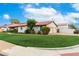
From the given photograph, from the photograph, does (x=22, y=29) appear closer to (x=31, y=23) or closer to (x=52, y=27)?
(x=31, y=23)

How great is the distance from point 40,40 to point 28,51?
197 mm

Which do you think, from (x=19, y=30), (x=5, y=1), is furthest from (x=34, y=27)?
(x=5, y=1)

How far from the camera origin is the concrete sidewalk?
164 inches

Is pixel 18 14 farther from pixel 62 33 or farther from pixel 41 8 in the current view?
pixel 62 33

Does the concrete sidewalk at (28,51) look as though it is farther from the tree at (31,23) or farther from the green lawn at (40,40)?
the tree at (31,23)

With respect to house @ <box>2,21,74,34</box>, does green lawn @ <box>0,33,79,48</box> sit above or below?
below

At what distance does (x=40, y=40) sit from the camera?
4.20m

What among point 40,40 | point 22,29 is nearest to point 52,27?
point 40,40

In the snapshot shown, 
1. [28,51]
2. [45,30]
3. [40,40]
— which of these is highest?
[45,30]

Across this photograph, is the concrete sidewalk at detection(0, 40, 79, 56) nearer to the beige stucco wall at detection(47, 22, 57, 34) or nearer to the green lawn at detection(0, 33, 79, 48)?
the green lawn at detection(0, 33, 79, 48)

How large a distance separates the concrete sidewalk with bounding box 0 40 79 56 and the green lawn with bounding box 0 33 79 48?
0.16 ft

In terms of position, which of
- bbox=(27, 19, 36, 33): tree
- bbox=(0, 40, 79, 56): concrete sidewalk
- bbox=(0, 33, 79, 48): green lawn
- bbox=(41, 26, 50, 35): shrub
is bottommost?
bbox=(0, 40, 79, 56): concrete sidewalk

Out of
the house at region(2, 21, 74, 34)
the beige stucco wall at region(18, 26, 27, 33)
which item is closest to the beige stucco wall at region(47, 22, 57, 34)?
the house at region(2, 21, 74, 34)

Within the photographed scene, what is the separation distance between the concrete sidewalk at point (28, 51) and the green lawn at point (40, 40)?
50 mm
